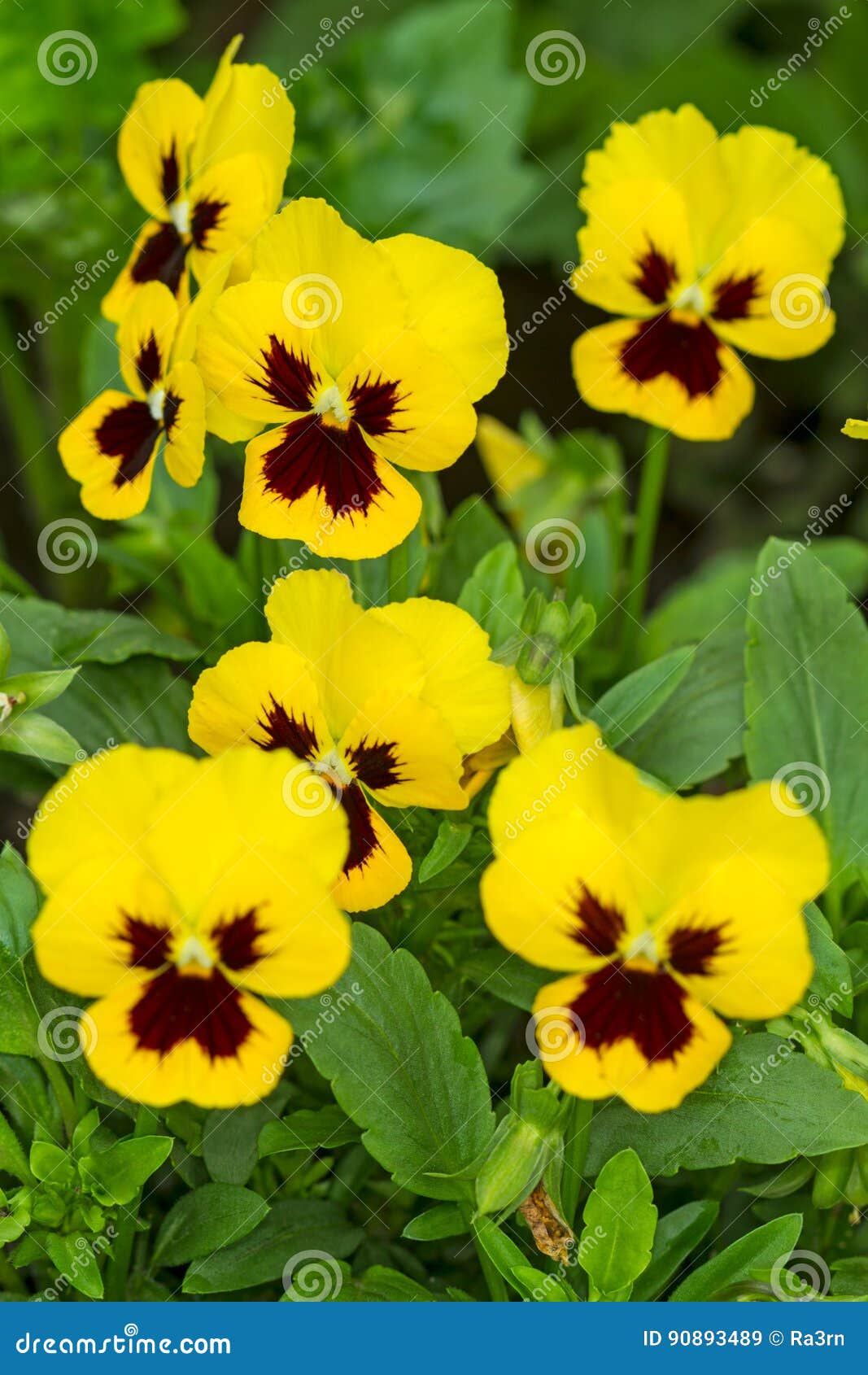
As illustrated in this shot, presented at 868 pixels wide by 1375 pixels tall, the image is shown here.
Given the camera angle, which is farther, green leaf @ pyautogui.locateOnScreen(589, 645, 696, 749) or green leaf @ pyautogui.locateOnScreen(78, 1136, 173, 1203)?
green leaf @ pyautogui.locateOnScreen(589, 645, 696, 749)

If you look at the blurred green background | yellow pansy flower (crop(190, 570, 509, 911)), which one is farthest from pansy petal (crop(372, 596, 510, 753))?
the blurred green background

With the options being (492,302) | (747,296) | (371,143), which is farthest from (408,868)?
(371,143)

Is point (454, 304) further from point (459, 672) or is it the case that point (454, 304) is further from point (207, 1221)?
point (207, 1221)

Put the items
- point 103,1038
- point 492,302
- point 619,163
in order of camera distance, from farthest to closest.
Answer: point 619,163 → point 492,302 → point 103,1038

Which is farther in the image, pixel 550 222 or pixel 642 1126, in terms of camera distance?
pixel 550 222

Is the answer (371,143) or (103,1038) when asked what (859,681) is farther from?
(371,143)

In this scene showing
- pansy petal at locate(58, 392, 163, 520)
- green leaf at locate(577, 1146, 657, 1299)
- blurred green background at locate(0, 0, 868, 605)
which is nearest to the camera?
green leaf at locate(577, 1146, 657, 1299)

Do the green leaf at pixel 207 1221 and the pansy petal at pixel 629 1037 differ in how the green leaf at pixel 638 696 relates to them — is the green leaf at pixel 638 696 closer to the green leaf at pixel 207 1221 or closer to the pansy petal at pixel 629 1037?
the pansy petal at pixel 629 1037

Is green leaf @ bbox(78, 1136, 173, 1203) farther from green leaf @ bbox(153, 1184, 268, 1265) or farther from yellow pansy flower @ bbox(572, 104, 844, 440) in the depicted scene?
yellow pansy flower @ bbox(572, 104, 844, 440)
